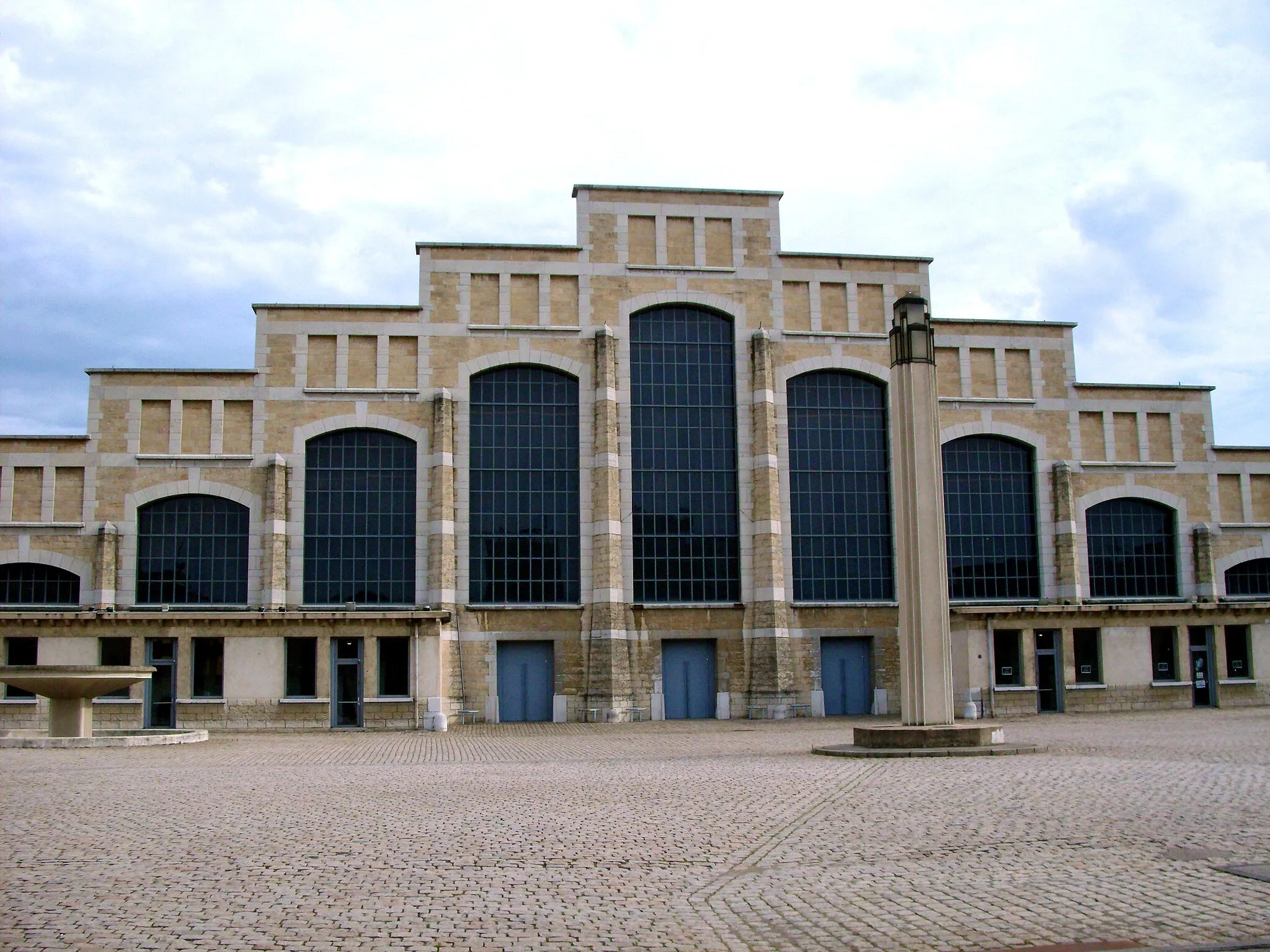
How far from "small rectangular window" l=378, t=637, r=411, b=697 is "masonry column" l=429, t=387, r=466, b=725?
3.64 feet

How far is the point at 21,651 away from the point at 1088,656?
33403 mm

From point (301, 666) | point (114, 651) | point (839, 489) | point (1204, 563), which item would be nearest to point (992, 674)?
point (839, 489)

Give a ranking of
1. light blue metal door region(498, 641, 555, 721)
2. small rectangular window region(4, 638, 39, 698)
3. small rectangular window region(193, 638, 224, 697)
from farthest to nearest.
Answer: light blue metal door region(498, 641, 555, 721), small rectangular window region(193, 638, 224, 697), small rectangular window region(4, 638, 39, 698)

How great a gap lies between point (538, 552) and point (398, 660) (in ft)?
18.5

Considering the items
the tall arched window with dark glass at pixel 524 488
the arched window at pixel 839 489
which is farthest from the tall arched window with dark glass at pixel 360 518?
the arched window at pixel 839 489

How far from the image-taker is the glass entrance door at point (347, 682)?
3697 cm

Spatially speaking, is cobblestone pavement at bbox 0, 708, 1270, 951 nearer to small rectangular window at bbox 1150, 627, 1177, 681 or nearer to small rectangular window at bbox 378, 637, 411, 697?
small rectangular window at bbox 378, 637, 411, 697

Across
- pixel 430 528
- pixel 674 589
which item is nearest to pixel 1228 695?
pixel 674 589

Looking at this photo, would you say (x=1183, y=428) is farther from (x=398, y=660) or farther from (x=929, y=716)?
(x=398, y=660)

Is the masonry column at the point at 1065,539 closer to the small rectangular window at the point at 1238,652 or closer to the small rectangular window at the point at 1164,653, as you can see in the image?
the small rectangular window at the point at 1164,653

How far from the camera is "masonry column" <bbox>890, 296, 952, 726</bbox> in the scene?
79.6 ft

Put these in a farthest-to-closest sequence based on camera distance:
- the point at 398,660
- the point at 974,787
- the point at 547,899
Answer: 1. the point at 398,660
2. the point at 974,787
3. the point at 547,899

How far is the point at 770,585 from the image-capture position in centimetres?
3959

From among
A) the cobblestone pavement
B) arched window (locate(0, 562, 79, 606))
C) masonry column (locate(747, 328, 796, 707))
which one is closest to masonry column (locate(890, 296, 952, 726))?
the cobblestone pavement
